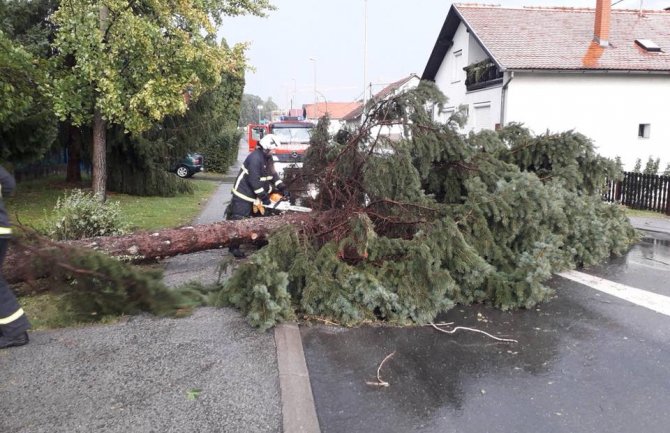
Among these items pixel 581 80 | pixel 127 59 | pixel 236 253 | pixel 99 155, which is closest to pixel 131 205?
pixel 99 155

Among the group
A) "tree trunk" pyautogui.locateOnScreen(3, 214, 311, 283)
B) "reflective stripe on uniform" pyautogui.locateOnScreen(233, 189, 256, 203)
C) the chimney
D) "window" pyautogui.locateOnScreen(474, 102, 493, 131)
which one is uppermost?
the chimney

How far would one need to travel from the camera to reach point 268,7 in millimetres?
13078

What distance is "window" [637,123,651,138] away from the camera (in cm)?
1916

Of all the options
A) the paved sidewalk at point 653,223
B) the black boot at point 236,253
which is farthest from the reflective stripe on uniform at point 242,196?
the paved sidewalk at point 653,223

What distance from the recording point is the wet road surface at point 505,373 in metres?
3.30

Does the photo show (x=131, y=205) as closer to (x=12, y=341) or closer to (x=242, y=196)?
(x=242, y=196)

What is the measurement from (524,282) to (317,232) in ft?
7.07

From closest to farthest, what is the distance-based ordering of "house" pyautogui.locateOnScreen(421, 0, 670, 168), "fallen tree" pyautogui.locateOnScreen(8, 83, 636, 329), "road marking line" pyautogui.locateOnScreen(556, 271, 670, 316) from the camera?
"fallen tree" pyautogui.locateOnScreen(8, 83, 636, 329) → "road marking line" pyautogui.locateOnScreen(556, 271, 670, 316) → "house" pyautogui.locateOnScreen(421, 0, 670, 168)

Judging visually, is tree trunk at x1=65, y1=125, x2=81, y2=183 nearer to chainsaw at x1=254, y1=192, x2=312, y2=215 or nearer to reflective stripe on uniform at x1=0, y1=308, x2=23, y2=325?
chainsaw at x1=254, y1=192, x2=312, y2=215

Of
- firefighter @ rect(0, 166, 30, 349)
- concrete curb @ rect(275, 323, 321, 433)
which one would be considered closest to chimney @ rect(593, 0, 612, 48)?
concrete curb @ rect(275, 323, 321, 433)

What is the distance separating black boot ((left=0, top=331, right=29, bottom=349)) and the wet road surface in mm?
2284

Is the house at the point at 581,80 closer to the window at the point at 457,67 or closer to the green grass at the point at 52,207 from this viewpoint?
the window at the point at 457,67

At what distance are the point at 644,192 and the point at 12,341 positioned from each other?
14.3m

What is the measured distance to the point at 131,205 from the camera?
40.9ft
